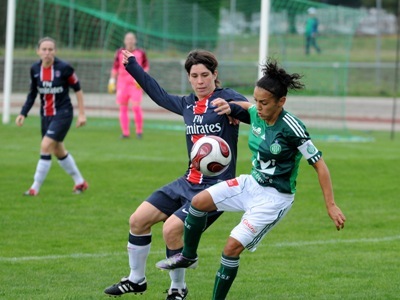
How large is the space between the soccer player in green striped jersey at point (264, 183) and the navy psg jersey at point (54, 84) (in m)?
5.97

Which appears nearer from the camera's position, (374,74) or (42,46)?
(42,46)

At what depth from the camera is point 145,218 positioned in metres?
7.11

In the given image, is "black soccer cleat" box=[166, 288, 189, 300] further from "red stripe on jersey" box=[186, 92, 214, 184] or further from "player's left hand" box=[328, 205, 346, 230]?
"player's left hand" box=[328, 205, 346, 230]

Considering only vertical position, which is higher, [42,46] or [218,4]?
[218,4]

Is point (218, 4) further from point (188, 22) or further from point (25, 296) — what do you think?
point (25, 296)

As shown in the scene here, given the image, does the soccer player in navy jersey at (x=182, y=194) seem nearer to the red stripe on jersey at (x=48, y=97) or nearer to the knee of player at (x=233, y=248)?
the knee of player at (x=233, y=248)

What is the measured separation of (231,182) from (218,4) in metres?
20.3

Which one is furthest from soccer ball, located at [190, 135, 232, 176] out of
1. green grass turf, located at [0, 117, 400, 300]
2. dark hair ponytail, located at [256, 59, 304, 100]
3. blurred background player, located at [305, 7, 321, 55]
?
blurred background player, located at [305, 7, 321, 55]

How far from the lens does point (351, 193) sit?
1320cm

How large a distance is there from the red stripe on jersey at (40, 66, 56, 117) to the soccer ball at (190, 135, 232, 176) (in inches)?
230

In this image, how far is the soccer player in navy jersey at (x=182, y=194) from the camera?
23.4 feet

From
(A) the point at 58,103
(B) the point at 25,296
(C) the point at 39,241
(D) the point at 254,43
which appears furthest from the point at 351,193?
(D) the point at 254,43

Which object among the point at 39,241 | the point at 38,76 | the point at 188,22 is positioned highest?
the point at 188,22

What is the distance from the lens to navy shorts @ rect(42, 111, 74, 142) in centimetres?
1229
